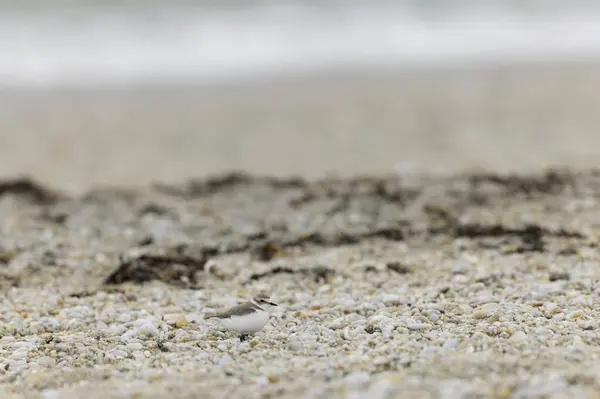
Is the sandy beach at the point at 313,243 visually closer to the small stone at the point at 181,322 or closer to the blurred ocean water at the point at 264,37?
the small stone at the point at 181,322

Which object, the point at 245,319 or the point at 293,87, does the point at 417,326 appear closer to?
the point at 245,319

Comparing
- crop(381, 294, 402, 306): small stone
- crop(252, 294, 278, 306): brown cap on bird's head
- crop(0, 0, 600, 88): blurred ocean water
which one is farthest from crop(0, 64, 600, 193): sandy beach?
crop(381, 294, 402, 306): small stone

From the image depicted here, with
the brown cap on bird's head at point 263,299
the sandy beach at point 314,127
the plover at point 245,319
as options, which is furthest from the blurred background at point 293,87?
the plover at point 245,319

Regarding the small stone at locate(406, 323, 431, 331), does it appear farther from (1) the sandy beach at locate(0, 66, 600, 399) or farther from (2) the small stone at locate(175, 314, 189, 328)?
(2) the small stone at locate(175, 314, 189, 328)

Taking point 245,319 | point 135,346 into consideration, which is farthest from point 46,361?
point 245,319

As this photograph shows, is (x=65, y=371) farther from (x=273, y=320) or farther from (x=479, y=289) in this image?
(x=479, y=289)

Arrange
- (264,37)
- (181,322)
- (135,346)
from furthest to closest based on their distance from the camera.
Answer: (264,37) < (181,322) < (135,346)

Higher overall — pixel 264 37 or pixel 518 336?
pixel 264 37
